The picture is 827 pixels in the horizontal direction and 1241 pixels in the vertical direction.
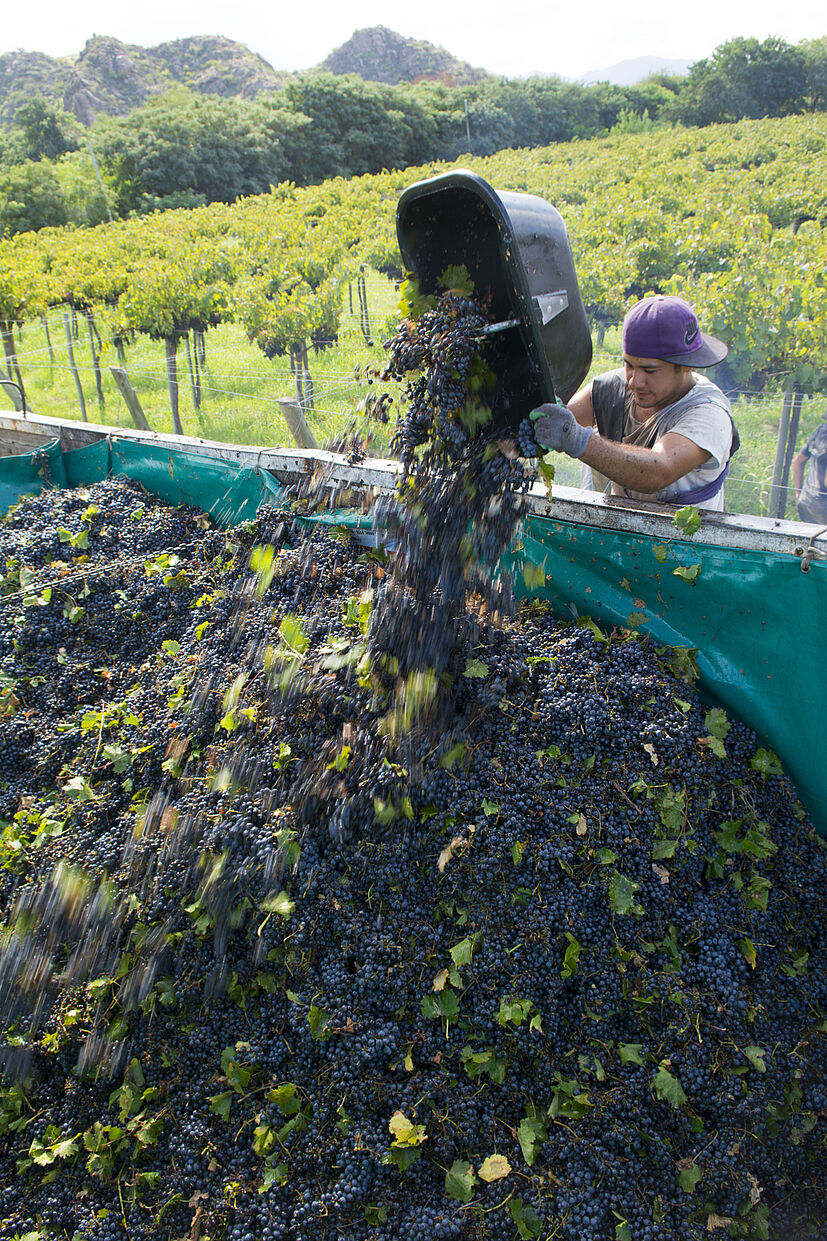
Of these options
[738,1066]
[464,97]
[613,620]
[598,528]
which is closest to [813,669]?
[613,620]

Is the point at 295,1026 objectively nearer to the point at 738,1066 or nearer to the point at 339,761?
the point at 339,761

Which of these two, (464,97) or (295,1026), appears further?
(464,97)

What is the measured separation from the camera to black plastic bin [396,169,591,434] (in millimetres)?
2152

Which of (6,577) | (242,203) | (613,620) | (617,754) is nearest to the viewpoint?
(617,754)

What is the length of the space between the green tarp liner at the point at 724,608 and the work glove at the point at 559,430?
0.39m

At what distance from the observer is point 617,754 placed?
2176 millimetres

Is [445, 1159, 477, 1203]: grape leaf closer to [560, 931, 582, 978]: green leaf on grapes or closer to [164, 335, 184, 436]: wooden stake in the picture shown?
[560, 931, 582, 978]: green leaf on grapes

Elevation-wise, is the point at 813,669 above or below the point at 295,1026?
above

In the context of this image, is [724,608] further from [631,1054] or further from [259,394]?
[259,394]

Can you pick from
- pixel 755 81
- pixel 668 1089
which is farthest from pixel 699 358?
pixel 755 81

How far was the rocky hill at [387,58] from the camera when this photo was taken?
3349 inches

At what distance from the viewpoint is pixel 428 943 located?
2.02 metres

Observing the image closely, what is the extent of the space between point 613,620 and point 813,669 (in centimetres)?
66

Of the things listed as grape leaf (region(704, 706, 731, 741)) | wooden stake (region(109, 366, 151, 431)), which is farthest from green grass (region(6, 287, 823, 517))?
grape leaf (region(704, 706, 731, 741))
